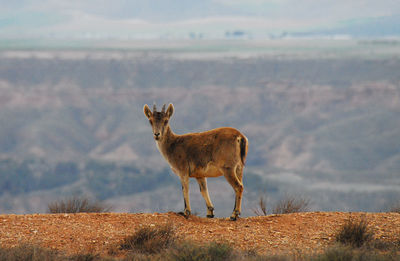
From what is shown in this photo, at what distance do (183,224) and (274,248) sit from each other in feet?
8.44

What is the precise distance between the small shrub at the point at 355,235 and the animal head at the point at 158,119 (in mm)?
5047

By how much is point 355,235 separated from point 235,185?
3138 millimetres

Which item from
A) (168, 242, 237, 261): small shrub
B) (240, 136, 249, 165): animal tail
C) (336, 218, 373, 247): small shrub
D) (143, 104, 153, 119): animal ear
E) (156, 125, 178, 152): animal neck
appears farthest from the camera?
(156, 125, 178, 152): animal neck

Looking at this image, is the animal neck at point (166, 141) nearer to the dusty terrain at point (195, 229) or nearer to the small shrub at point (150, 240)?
the dusty terrain at point (195, 229)

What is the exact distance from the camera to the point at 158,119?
1389 cm

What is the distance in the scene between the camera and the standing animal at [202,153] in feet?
44.1

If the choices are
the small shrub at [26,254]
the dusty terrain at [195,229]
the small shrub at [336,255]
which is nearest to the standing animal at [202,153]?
the dusty terrain at [195,229]

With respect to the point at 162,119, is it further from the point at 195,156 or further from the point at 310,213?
the point at 310,213

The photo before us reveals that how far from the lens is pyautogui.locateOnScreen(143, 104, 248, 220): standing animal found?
13.4m

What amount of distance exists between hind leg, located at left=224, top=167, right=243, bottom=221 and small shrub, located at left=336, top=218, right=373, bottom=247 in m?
2.69

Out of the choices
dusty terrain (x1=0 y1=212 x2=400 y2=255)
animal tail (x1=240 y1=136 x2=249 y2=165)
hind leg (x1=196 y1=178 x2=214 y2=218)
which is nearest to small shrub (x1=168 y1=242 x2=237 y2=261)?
dusty terrain (x1=0 y1=212 x2=400 y2=255)

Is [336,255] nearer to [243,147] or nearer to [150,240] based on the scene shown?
Answer: [150,240]

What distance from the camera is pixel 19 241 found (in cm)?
1169

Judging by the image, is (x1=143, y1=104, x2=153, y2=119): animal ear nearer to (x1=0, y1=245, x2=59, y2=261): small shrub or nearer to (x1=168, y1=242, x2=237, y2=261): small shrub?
(x1=168, y1=242, x2=237, y2=261): small shrub
